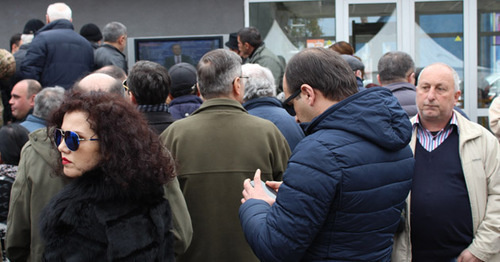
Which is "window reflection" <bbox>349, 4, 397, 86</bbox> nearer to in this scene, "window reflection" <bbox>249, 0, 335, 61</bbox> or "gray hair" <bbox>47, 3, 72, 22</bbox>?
"window reflection" <bbox>249, 0, 335, 61</bbox>

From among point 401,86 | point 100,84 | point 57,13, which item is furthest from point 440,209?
point 57,13

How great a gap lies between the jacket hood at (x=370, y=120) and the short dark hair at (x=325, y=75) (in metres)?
0.08

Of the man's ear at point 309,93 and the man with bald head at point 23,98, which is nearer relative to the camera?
the man's ear at point 309,93

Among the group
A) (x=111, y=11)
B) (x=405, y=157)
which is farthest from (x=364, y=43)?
(x=405, y=157)

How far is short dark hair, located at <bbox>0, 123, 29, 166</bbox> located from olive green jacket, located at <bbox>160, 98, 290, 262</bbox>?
1.13 metres

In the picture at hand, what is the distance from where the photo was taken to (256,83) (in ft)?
13.4

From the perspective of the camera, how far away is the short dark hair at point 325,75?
230 cm

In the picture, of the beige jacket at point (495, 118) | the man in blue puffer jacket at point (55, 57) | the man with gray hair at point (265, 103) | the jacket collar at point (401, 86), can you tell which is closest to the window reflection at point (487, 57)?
the beige jacket at point (495, 118)

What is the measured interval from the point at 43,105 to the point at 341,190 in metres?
2.63

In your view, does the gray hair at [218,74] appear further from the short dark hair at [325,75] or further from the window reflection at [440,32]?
the window reflection at [440,32]

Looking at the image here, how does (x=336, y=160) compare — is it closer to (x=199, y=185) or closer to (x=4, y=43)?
(x=199, y=185)

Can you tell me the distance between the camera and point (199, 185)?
3170 mm

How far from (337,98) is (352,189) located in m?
0.43

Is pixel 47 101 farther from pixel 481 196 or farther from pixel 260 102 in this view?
pixel 481 196
